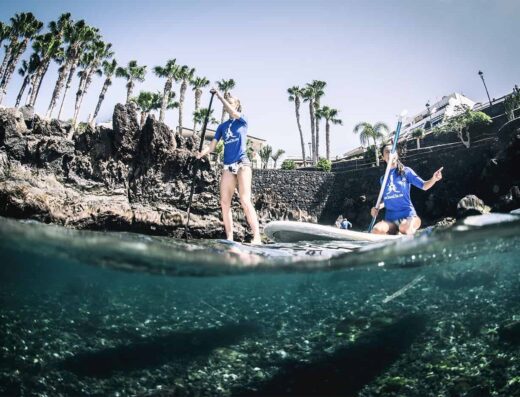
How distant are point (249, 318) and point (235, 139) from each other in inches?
124

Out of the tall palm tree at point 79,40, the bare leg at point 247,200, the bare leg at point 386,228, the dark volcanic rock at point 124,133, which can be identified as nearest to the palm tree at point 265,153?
the tall palm tree at point 79,40

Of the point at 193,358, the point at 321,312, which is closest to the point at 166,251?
the point at 193,358

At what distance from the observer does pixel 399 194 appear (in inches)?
265

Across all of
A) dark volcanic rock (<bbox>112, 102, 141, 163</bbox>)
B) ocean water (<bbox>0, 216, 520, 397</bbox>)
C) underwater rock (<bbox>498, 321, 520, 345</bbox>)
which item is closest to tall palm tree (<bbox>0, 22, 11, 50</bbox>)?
dark volcanic rock (<bbox>112, 102, 141, 163</bbox>)

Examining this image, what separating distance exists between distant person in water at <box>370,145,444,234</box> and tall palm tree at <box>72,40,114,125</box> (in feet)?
134

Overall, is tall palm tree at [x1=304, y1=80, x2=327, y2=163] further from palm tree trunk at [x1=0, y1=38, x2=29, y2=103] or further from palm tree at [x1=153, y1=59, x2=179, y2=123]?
palm tree trunk at [x1=0, y1=38, x2=29, y2=103]

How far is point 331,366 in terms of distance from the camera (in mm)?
5422

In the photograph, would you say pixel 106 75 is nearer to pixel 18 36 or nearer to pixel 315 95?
pixel 18 36

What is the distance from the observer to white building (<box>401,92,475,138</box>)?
57803 mm

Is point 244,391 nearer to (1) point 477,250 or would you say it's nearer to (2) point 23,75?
(1) point 477,250

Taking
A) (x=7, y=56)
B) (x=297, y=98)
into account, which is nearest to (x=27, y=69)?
(x=7, y=56)

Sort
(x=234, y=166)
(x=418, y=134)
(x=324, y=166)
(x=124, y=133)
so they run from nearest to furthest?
(x=234, y=166), (x=124, y=133), (x=324, y=166), (x=418, y=134)

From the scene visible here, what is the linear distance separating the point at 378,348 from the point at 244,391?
7.27 feet

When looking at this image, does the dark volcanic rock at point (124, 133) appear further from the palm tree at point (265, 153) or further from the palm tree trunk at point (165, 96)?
the palm tree at point (265, 153)
